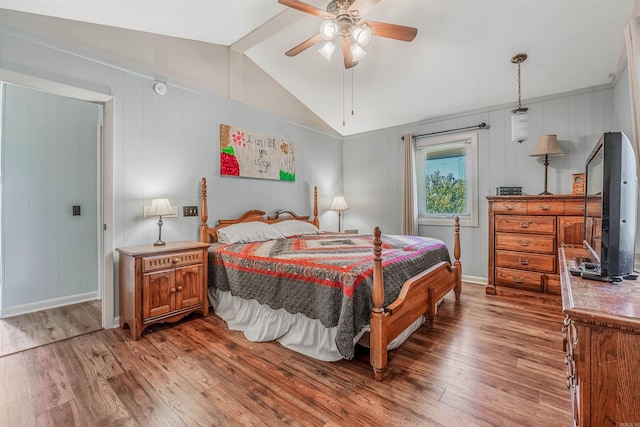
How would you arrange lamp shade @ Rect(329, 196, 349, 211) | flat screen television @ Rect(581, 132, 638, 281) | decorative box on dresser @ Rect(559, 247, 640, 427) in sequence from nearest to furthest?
decorative box on dresser @ Rect(559, 247, 640, 427) < flat screen television @ Rect(581, 132, 638, 281) < lamp shade @ Rect(329, 196, 349, 211)

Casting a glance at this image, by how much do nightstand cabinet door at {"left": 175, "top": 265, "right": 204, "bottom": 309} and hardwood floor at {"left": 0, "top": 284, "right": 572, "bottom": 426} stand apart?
0.97ft

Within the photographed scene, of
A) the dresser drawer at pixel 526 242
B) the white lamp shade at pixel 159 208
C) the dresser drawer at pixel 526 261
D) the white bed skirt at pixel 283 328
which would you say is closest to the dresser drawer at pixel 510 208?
the dresser drawer at pixel 526 242

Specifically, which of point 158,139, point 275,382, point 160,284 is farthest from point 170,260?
point 275,382

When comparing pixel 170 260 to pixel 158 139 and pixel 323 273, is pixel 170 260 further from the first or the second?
pixel 323 273

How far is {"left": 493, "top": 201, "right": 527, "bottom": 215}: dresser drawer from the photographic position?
3395mm

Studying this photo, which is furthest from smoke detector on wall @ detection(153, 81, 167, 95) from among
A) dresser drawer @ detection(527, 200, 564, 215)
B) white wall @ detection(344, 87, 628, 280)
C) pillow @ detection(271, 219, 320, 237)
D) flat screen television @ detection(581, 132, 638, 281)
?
dresser drawer @ detection(527, 200, 564, 215)

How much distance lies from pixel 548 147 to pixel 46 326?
571cm

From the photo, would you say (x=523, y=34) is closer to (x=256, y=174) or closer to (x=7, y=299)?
(x=256, y=174)

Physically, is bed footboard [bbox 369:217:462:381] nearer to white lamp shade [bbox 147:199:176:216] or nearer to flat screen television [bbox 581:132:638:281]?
flat screen television [bbox 581:132:638:281]

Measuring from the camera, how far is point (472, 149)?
4.16 m

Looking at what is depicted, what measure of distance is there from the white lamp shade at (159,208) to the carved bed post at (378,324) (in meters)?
2.12

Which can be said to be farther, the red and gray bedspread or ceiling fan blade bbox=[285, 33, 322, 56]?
ceiling fan blade bbox=[285, 33, 322, 56]

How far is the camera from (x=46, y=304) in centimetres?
317

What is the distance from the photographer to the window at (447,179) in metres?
4.19
